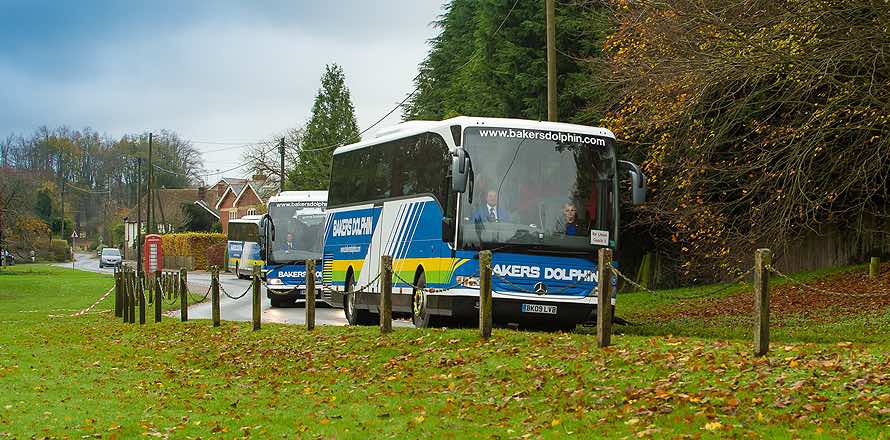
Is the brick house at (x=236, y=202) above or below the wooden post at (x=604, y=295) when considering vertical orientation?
above

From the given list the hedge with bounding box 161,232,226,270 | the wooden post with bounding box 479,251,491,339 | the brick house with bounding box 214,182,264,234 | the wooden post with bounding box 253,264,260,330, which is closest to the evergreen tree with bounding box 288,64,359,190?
the hedge with bounding box 161,232,226,270

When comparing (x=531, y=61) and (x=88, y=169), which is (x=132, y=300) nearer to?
(x=531, y=61)

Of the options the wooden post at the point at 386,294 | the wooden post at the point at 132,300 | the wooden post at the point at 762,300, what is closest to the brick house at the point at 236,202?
the wooden post at the point at 132,300

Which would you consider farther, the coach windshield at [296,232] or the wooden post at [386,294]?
the coach windshield at [296,232]

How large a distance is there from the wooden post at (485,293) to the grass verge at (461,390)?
20cm

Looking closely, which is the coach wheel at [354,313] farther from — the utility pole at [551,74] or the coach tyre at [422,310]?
the utility pole at [551,74]

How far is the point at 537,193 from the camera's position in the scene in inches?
765

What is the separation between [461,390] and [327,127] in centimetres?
8374

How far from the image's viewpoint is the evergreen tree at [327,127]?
8906 cm

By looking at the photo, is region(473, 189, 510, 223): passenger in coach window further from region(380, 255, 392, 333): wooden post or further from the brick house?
the brick house

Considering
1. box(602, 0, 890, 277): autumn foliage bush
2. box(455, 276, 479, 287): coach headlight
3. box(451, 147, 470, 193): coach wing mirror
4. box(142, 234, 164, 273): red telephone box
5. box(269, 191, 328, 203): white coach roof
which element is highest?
box(602, 0, 890, 277): autumn foliage bush

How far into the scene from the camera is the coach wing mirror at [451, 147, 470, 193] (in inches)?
724

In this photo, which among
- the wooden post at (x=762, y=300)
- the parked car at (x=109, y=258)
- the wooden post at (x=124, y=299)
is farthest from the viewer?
the parked car at (x=109, y=258)

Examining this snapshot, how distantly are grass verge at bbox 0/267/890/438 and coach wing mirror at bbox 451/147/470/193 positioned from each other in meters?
2.40
